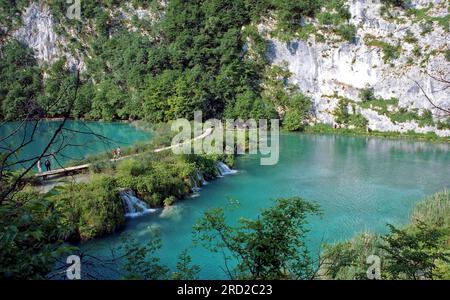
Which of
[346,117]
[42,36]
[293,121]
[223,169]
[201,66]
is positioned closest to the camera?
[223,169]

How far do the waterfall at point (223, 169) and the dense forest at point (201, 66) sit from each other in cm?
2219

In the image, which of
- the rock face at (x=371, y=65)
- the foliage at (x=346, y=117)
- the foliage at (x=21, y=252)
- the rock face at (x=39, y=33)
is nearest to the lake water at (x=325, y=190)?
the foliage at (x=21, y=252)

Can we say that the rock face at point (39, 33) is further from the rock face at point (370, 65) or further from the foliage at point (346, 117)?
the foliage at point (346, 117)

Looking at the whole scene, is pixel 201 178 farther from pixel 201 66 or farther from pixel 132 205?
pixel 201 66

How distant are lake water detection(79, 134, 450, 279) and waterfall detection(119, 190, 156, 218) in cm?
66

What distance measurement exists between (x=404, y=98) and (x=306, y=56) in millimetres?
13686

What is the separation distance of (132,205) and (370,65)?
39.7 meters

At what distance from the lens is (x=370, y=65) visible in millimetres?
49750

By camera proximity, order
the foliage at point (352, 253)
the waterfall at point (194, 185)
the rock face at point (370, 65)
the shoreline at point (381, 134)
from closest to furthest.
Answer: the foliage at point (352, 253) < the waterfall at point (194, 185) < the shoreline at point (381, 134) < the rock face at point (370, 65)

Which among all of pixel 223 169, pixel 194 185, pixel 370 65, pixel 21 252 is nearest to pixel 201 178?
pixel 194 185

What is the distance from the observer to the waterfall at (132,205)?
63.3 feet
